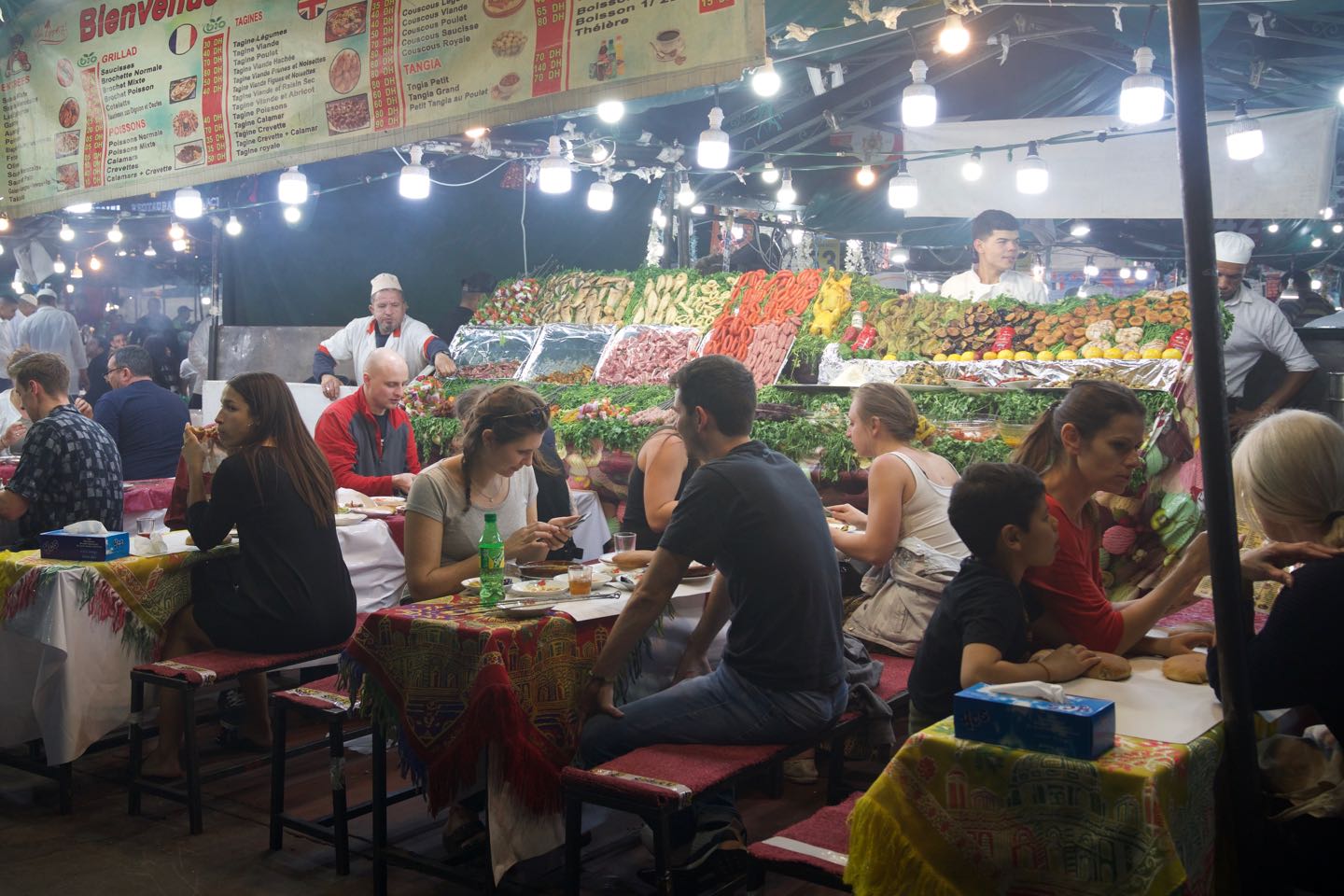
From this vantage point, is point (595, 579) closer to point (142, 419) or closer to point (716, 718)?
point (716, 718)

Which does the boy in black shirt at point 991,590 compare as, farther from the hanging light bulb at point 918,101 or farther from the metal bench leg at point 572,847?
the hanging light bulb at point 918,101

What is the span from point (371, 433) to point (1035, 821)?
5478 mm

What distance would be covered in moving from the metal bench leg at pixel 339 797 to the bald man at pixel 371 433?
2868mm

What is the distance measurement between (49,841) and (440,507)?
2.00m

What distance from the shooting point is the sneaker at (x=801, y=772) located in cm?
490

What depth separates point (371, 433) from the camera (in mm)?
6984

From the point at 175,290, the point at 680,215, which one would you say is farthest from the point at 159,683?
the point at 175,290

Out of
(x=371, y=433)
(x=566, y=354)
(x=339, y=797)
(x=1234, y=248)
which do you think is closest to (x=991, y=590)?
(x=339, y=797)

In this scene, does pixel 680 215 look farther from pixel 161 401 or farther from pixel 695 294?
pixel 161 401

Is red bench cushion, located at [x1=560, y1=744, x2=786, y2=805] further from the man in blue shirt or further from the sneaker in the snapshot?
the man in blue shirt

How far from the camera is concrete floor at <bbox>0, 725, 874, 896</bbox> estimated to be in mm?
3965

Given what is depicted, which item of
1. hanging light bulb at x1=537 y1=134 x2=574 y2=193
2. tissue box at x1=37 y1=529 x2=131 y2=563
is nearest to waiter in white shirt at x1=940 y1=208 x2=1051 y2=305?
hanging light bulb at x1=537 y1=134 x2=574 y2=193

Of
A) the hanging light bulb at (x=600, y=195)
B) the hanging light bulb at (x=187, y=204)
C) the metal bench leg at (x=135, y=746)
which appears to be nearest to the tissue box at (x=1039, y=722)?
→ the metal bench leg at (x=135, y=746)

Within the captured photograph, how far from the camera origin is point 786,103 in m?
10.3
